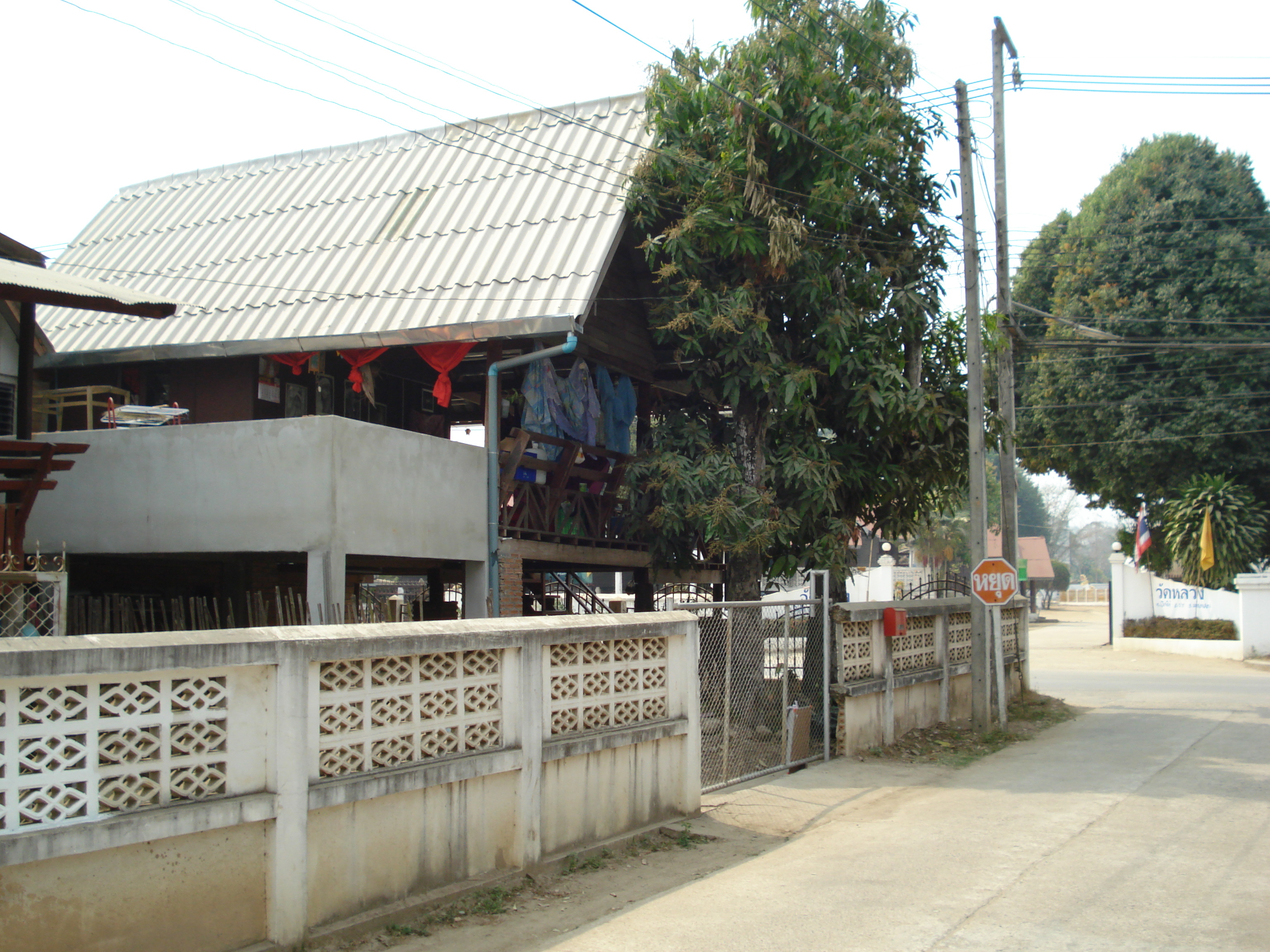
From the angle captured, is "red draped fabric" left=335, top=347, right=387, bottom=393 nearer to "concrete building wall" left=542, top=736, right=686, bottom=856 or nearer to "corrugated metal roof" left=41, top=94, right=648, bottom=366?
"corrugated metal roof" left=41, top=94, right=648, bottom=366

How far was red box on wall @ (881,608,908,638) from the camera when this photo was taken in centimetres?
1357

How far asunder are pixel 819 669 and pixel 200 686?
889cm

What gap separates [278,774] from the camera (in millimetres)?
5695

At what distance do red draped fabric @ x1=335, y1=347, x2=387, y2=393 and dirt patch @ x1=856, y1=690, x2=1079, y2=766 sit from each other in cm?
794

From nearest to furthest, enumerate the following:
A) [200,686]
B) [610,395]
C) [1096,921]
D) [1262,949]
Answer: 1. [200,686]
2. [1262,949]
3. [1096,921]
4. [610,395]

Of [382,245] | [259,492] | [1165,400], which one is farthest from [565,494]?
[1165,400]

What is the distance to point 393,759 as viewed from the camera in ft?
21.4

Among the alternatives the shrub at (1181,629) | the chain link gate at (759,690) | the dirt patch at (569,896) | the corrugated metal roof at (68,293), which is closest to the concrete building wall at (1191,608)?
the shrub at (1181,629)

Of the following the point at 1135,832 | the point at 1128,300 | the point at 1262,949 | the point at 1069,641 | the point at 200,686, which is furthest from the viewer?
the point at 1069,641

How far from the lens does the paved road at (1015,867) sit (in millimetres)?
6219

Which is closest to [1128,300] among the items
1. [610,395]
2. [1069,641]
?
[1069,641]

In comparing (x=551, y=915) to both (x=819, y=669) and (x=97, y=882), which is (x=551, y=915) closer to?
(x=97, y=882)

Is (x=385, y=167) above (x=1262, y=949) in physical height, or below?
above

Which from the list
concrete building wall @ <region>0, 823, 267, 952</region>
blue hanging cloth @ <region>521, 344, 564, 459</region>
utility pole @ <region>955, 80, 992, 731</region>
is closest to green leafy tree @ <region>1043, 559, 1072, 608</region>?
utility pole @ <region>955, 80, 992, 731</region>
